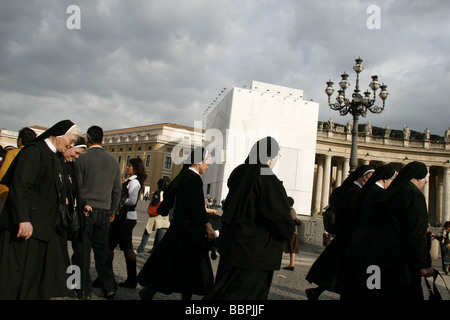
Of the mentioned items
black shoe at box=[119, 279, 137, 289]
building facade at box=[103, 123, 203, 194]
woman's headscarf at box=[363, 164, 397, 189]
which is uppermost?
building facade at box=[103, 123, 203, 194]

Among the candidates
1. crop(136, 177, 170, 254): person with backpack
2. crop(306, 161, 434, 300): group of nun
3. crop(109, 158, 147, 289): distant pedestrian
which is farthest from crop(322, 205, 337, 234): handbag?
crop(136, 177, 170, 254): person with backpack

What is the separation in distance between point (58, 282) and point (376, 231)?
3.20 meters

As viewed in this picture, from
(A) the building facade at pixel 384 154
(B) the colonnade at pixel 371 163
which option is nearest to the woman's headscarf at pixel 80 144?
(B) the colonnade at pixel 371 163

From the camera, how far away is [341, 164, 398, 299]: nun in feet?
13.0

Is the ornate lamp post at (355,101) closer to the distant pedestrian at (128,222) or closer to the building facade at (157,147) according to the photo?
the distant pedestrian at (128,222)

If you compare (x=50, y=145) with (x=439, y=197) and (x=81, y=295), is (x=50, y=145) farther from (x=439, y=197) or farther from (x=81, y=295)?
(x=439, y=197)

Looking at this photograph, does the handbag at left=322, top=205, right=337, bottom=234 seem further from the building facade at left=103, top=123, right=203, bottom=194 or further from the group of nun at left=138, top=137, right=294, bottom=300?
the building facade at left=103, top=123, right=203, bottom=194

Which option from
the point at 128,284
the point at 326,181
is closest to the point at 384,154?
the point at 326,181

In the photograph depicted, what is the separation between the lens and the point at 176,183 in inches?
180

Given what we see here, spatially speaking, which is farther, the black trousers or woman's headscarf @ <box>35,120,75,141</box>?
the black trousers

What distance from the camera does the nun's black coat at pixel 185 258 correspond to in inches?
164

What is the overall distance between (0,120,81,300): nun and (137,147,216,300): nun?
1.04m

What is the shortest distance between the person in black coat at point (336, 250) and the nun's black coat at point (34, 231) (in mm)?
3257
